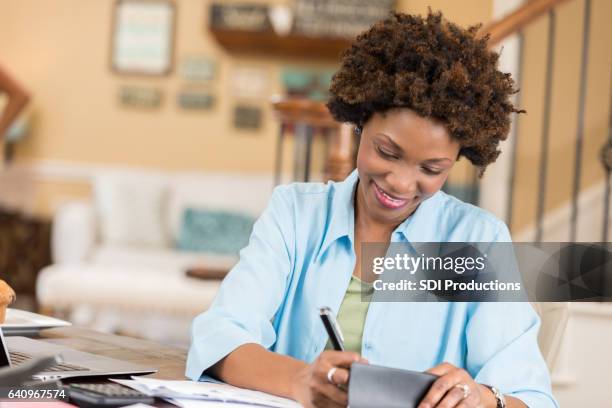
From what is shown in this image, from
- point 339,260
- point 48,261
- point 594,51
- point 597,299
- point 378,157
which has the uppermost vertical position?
point 594,51

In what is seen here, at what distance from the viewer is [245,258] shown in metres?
1.27

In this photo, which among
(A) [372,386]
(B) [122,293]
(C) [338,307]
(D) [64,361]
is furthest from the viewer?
(B) [122,293]

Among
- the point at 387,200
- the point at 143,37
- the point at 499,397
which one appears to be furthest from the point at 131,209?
the point at 499,397

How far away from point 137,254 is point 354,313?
137 inches

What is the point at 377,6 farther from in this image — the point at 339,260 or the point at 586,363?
the point at 339,260

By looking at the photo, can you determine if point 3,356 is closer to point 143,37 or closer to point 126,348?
point 126,348

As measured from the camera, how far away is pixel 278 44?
5234 mm

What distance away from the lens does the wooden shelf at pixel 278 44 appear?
5.13m

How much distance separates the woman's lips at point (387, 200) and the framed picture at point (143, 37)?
14.2 ft

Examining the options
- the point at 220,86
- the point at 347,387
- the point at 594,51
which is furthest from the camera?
the point at 220,86

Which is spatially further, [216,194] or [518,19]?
[216,194]

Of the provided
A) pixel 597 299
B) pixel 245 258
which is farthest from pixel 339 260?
pixel 597 299

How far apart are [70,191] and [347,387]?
4.85 metres

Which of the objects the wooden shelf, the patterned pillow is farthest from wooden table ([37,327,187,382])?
the wooden shelf
